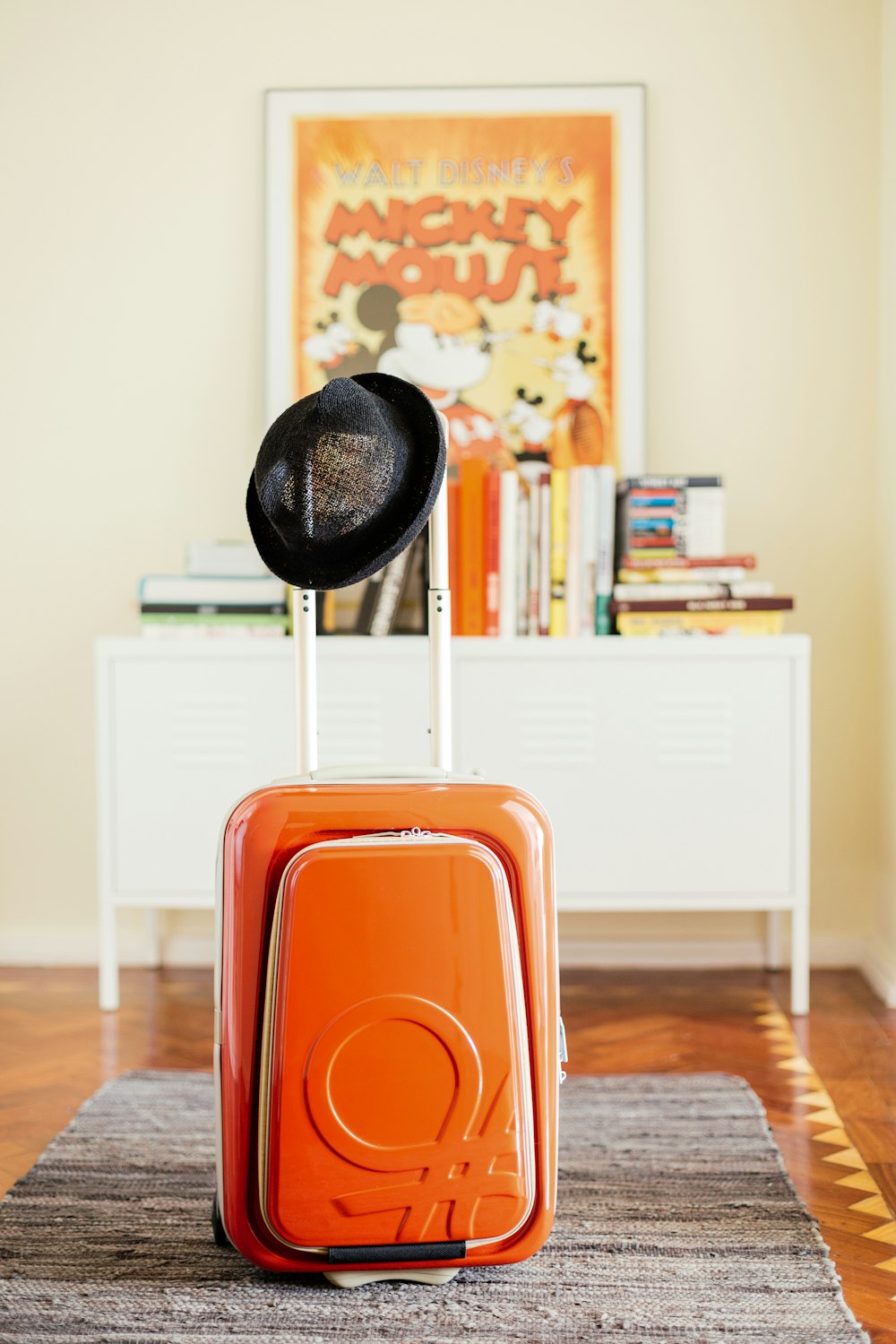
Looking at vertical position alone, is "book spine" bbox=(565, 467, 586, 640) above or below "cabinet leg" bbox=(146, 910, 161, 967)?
above

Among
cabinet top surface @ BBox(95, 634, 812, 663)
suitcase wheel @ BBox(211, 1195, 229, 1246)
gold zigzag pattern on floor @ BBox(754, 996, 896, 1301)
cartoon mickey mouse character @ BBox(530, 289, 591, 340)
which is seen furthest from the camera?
cartoon mickey mouse character @ BBox(530, 289, 591, 340)

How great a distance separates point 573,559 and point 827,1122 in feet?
3.77

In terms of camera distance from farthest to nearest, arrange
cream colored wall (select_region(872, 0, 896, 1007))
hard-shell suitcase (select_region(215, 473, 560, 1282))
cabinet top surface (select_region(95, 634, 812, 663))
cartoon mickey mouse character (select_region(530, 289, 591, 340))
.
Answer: cartoon mickey mouse character (select_region(530, 289, 591, 340)) → cream colored wall (select_region(872, 0, 896, 1007)) → cabinet top surface (select_region(95, 634, 812, 663)) → hard-shell suitcase (select_region(215, 473, 560, 1282))

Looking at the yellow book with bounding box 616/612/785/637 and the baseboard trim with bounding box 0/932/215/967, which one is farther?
the baseboard trim with bounding box 0/932/215/967

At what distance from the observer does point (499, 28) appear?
2.75 meters

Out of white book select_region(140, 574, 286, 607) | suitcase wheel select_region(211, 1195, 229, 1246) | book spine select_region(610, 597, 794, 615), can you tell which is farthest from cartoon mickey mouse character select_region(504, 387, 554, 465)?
suitcase wheel select_region(211, 1195, 229, 1246)

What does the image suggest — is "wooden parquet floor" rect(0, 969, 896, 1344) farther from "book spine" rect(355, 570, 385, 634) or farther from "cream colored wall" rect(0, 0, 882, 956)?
"book spine" rect(355, 570, 385, 634)

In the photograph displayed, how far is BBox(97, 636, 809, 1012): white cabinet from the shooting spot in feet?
7.86

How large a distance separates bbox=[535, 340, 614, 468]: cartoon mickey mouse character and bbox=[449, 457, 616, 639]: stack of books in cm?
24

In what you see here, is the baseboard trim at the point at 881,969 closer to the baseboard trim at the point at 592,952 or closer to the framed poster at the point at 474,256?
the baseboard trim at the point at 592,952

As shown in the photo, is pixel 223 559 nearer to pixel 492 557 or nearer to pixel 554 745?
pixel 492 557

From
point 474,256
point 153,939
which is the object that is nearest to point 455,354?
point 474,256

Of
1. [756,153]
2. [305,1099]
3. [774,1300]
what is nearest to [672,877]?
[774,1300]

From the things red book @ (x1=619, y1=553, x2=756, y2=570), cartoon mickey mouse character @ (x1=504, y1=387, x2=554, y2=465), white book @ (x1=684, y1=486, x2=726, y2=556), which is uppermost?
cartoon mickey mouse character @ (x1=504, y1=387, x2=554, y2=465)
